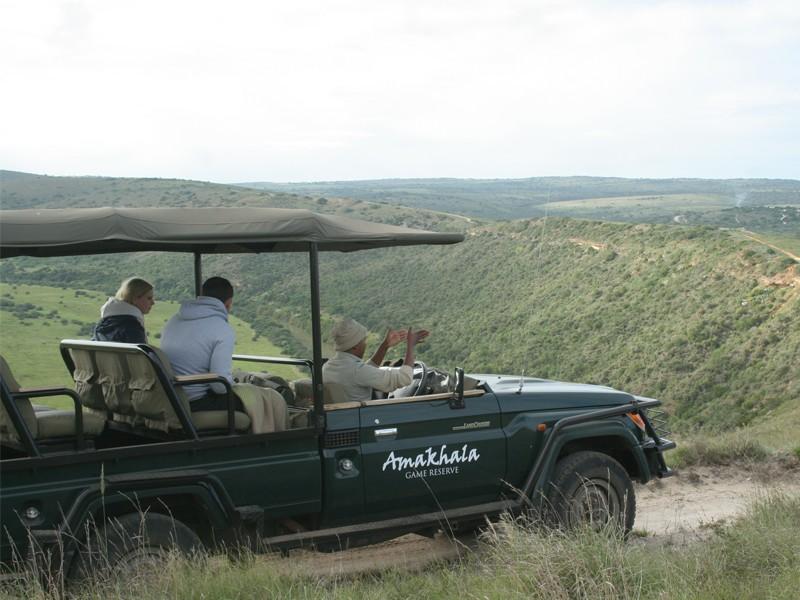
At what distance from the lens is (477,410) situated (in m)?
5.73

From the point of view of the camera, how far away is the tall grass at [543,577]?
4.37 m

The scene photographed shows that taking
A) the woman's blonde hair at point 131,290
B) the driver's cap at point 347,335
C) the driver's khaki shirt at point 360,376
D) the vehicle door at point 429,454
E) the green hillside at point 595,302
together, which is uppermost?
the woman's blonde hair at point 131,290

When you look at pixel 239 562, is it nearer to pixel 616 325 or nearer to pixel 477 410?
pixel 477 410

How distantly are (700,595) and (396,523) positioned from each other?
173cm

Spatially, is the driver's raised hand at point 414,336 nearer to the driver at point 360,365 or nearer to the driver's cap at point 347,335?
the driver at point 360,365

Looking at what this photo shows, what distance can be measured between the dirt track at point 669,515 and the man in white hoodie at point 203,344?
99 cm

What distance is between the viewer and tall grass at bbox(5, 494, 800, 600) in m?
4.37

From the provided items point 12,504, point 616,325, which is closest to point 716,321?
point 616,325

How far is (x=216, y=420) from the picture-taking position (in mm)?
5094

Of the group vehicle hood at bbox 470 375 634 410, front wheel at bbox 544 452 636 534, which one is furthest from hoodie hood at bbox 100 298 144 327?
front wheel at bbox 544 452 636 534

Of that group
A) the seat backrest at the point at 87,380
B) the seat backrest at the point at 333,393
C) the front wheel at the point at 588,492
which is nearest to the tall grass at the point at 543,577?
the front wheel at the point at 588,492

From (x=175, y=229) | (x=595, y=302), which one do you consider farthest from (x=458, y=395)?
(x=595, y=302)

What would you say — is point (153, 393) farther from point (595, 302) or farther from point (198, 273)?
point (595, 302)

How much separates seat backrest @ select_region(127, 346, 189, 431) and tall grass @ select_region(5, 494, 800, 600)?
72cm
